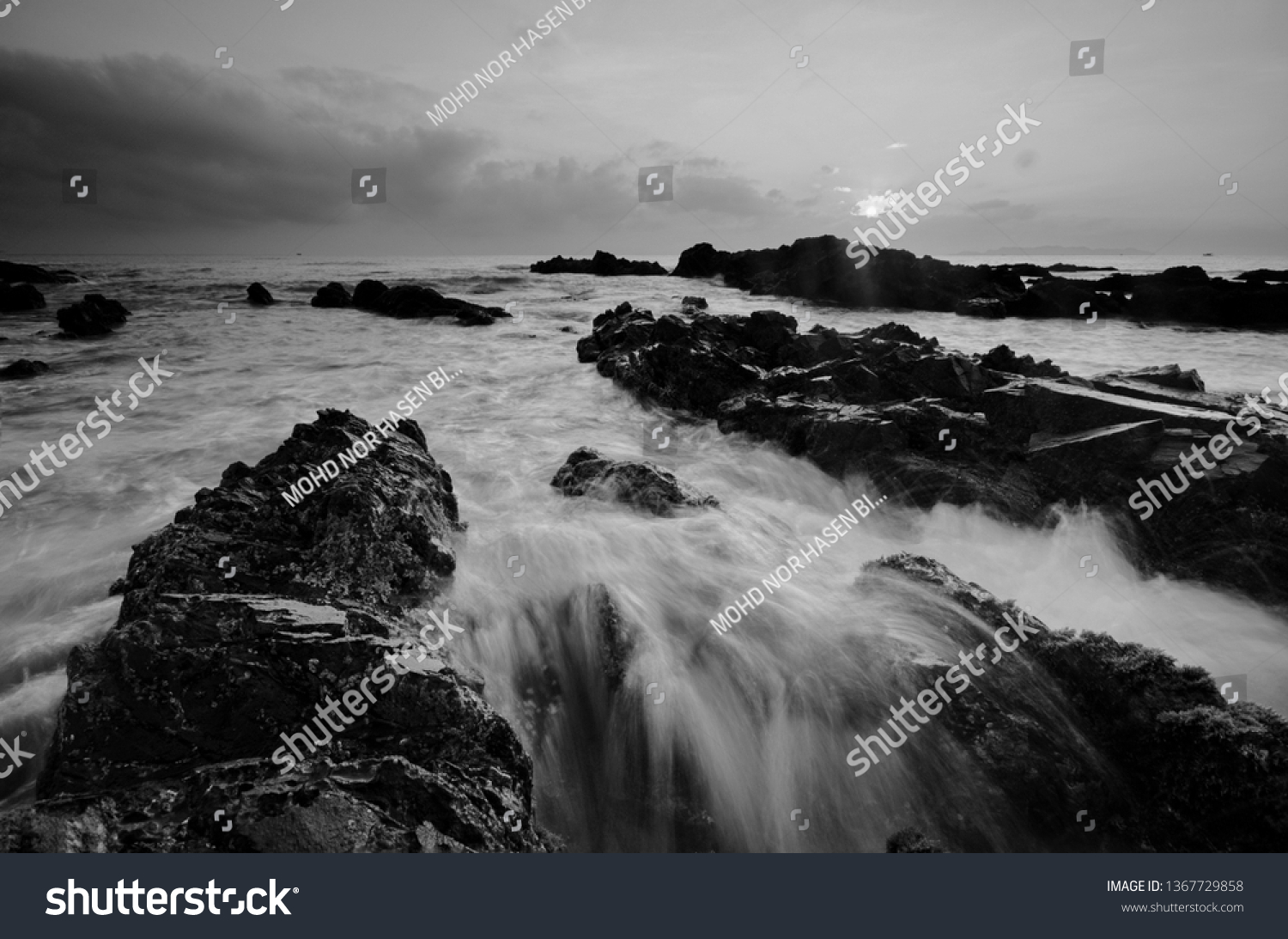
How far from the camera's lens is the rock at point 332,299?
93.0 ft

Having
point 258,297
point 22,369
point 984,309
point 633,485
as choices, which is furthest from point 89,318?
point 984,309

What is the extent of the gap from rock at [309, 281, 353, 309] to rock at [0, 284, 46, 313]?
1063cm

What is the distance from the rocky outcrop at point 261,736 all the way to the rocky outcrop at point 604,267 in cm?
5534

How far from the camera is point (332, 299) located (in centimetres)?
2858

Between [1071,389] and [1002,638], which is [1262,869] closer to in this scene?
[1002,638]

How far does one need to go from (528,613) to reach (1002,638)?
4.02 metres

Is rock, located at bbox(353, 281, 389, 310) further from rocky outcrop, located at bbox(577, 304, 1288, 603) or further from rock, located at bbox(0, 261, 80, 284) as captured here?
rock, located at bbox(0, 261, 80, 284)

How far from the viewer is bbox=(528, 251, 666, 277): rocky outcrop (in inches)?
2229

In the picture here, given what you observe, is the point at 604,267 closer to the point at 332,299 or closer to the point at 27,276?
the point at 332,299

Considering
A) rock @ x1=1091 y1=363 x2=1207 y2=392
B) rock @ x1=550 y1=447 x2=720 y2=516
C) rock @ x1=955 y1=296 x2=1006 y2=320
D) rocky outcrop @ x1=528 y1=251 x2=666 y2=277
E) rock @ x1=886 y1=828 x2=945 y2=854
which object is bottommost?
rock @ x1=886 y1=828 x2=945 y2=854

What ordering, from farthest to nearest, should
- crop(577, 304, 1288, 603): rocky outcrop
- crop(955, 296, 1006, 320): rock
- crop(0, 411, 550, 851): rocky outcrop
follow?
1. crop(955, 296, 1006, 320): rock
2. crop(577, 304, 1288, 603): rocky outcrop
3. crop(0, 411, 550, 851): rocky outcrop

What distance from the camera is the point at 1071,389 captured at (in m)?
8.46

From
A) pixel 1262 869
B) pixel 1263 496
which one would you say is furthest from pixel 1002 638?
pixel 1263 496

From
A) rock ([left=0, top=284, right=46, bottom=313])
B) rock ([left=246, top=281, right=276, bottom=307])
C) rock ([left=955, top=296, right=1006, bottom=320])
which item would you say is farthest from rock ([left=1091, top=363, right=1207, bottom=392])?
rock ([left=0, top=284, right=46, bottom=313])
